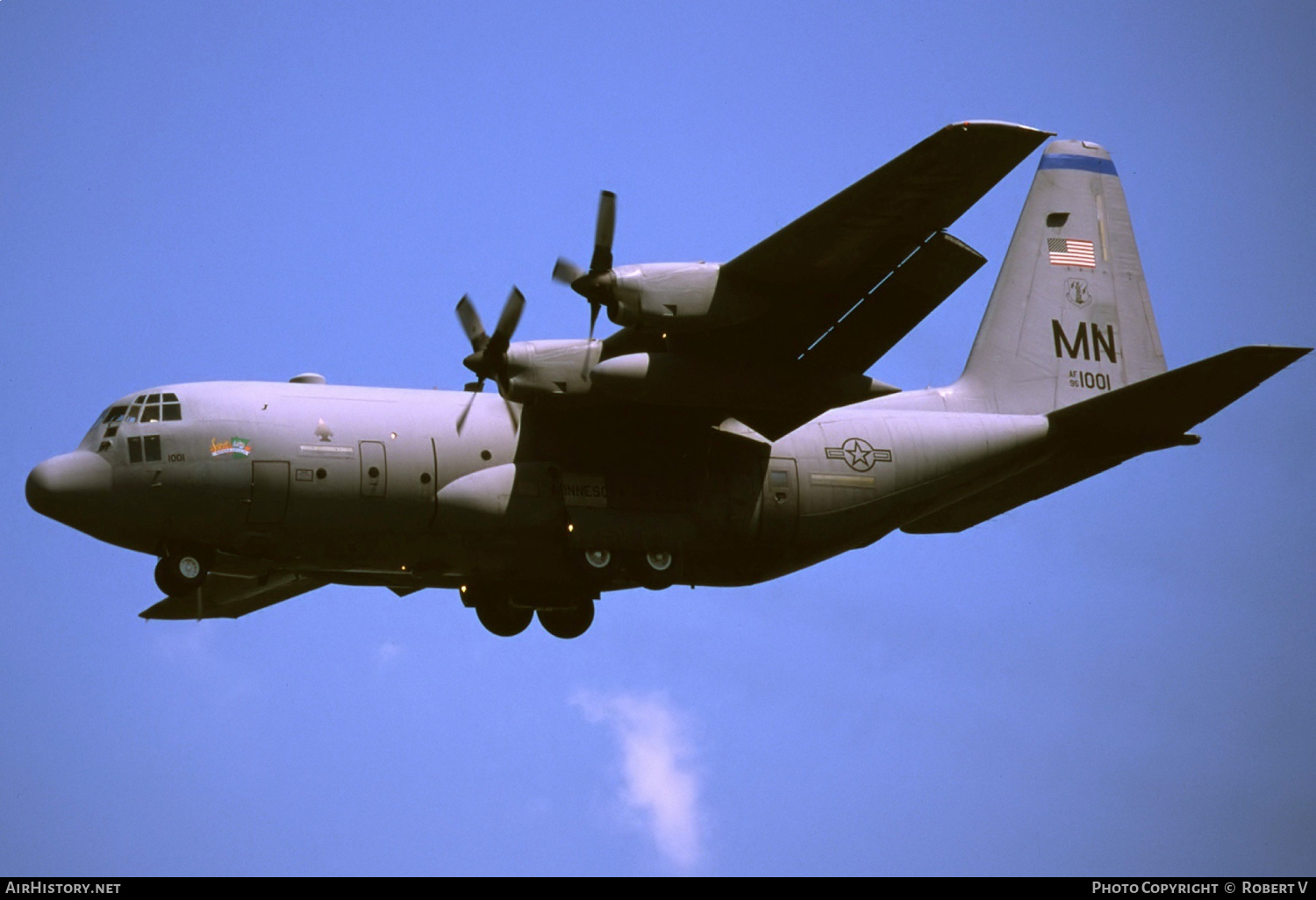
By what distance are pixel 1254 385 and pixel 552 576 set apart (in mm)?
9354

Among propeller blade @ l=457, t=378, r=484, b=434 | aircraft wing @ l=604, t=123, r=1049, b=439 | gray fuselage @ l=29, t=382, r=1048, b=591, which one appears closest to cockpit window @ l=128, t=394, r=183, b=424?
gray fuselage @ l=29, t=382, r=1048, b=591

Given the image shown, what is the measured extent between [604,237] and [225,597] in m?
8.57

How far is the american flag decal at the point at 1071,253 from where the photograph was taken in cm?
2533

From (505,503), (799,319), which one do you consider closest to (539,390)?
(505,503)

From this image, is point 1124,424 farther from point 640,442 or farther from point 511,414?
point 511,414

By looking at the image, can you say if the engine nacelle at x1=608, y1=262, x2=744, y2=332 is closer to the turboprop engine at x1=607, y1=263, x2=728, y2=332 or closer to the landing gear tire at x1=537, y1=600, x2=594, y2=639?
the turboprop engine at x1=607, y1=263, x2=728, y2=332

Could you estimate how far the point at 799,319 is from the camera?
20.5m

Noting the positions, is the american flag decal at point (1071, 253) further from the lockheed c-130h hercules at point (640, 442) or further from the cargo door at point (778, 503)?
the cargo door at point (778, 503)

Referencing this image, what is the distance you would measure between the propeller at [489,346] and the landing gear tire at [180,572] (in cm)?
363

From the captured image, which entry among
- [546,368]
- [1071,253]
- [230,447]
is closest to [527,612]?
[546,368]

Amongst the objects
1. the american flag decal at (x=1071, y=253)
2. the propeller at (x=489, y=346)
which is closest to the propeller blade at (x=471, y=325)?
the propeller at (x=489, y=346)

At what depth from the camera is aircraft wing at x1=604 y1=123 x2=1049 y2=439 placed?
18609mm
